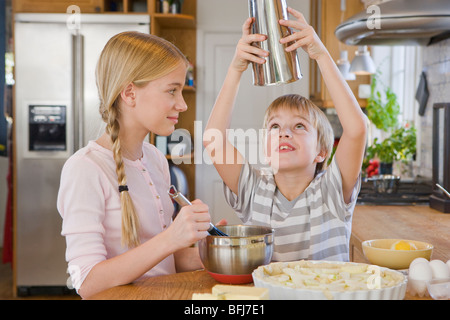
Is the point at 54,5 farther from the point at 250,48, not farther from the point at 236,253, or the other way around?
the point at 236,253

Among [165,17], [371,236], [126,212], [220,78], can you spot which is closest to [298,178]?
[371,236]

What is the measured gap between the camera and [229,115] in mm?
1299

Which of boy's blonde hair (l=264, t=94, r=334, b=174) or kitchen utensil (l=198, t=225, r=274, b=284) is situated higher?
boy's blonde hair (l=264, t=94, r=334, b=174)

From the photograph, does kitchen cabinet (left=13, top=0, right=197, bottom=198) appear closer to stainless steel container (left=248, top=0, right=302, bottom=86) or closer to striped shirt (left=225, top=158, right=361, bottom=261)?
striped shirt (left=225, top=158, right=361, bottom=261)

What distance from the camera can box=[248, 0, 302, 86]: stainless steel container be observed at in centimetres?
99

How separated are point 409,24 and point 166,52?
3.96 ft

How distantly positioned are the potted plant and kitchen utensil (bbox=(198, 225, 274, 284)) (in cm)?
205

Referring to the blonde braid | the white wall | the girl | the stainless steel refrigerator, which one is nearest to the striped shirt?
the girl

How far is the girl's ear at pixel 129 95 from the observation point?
3.97 ft

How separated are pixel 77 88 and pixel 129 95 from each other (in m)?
2.08

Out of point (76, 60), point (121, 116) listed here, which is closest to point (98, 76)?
point (121, 116)

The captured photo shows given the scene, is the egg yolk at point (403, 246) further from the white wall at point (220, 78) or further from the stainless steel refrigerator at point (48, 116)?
the white wall at point (220, 78)

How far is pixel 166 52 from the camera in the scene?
4.00 ft

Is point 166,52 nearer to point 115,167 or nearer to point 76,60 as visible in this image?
point 115,167
